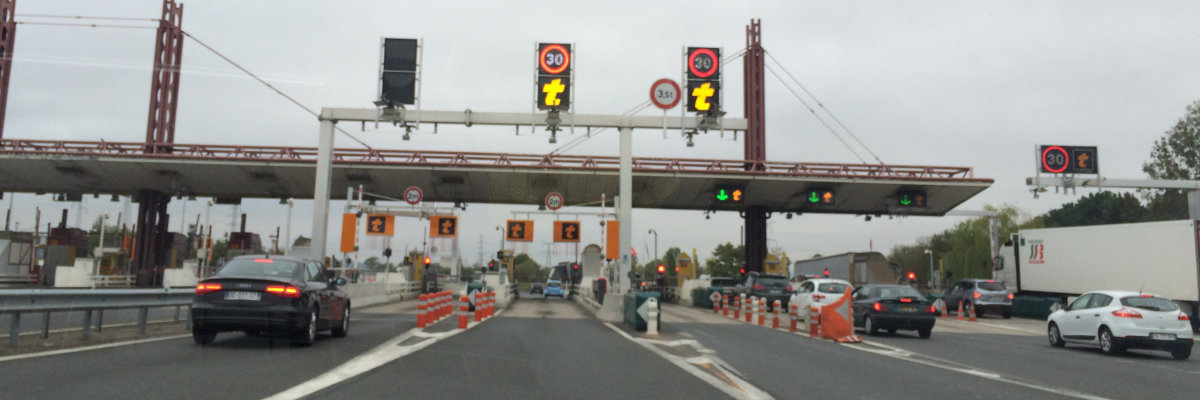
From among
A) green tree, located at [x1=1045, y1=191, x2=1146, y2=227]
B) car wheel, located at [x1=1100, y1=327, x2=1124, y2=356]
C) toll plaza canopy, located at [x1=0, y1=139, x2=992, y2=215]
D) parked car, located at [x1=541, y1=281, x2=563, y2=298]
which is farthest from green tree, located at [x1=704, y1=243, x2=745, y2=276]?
car wheel, located at [x1=1100, y1=327, x2=1124, y2=356]

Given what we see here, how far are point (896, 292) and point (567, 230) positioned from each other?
18.4 meters

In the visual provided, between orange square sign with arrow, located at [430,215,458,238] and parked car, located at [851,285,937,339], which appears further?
orange square sign with arrow, located at [430,215,458,238]

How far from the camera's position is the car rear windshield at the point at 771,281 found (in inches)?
1193

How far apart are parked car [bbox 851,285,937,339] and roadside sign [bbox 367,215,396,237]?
2108 centimetres

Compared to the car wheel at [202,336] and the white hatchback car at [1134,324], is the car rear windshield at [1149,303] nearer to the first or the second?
the white hatchback car at [1134,324]

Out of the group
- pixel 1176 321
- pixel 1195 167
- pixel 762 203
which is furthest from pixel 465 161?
pixel 1195 167

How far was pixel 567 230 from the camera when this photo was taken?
34.8 m

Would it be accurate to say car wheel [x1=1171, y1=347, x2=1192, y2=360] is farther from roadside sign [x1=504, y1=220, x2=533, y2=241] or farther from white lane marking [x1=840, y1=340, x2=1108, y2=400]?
roadside sign [x1=504, y1=220, x2=533, y2=241]

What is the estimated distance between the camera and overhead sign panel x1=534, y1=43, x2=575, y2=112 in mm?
20656

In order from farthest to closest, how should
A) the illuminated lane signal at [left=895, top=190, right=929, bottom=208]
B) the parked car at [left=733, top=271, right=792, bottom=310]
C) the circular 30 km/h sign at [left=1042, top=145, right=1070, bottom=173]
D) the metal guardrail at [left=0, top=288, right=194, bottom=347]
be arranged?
the illuminated lane signal at [left=895, top=190, right=929, bottom=208] → the parked car at [left=733, top=271, right=792, bottom=310] → the circular 30 km/h sign at [left=1042, top=145, right=1070, bottom=173] → the metal guardrail at [left=0, top=288, right=194, bottom=347]

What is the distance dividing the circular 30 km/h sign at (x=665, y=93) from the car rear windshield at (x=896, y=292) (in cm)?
715

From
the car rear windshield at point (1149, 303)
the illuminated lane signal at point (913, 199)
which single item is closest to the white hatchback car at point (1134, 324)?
the car rear windshield at point (1149, 303)

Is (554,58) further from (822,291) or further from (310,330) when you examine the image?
(310,330)

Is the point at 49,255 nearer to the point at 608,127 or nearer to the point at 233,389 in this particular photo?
→ the point at 608,127
